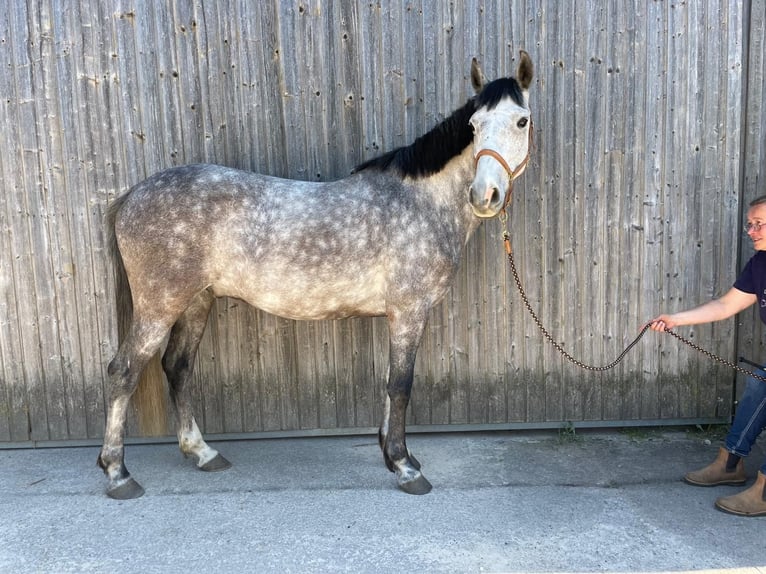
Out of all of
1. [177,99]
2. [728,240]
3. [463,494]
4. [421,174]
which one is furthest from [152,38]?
[728,240]

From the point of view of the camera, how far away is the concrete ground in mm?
2674

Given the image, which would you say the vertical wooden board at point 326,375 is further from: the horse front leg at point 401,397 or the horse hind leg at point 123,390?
the horse hind leg at point 123,390

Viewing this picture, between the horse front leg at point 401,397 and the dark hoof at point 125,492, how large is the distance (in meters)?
1.46

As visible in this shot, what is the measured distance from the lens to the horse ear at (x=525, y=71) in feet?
10.2

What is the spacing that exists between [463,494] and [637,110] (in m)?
2.74

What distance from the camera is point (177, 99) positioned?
12.6ft

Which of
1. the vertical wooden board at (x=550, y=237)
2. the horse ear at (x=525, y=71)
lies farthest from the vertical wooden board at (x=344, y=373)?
the horse ear at (x=525, y=71)

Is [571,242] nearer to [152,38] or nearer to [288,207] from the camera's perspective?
[288,207]

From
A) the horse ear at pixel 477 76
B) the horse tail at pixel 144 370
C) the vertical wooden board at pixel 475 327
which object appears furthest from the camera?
the vertical wooden board at pixel 475 327

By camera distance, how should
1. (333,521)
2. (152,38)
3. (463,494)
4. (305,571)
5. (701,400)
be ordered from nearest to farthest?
1. (305,571)
2. (333,521)
3. (463,494)
4. (152,38)
5. (701,400)

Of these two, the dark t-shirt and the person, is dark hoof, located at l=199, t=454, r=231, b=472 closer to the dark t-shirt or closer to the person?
the person

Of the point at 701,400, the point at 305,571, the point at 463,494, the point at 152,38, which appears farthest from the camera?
the point at 701,400

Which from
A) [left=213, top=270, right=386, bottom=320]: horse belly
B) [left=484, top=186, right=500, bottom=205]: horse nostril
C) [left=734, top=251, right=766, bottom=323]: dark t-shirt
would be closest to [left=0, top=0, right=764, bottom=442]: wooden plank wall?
[left=213, top=270, right=386, bottom=320]: horse belly

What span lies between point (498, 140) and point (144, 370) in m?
2.44
